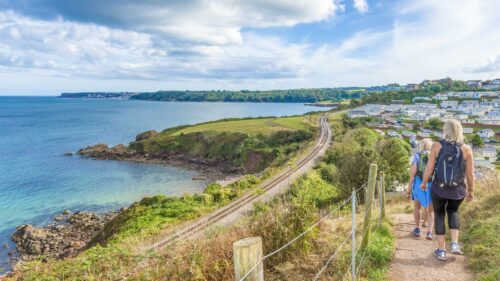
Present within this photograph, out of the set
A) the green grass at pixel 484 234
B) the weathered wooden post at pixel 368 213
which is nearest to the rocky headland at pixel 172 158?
the green grass at pixel 484 234

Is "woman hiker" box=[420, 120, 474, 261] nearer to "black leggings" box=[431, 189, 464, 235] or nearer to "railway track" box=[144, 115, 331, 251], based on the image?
"black leggings" box=[431, 189, 464, 235]

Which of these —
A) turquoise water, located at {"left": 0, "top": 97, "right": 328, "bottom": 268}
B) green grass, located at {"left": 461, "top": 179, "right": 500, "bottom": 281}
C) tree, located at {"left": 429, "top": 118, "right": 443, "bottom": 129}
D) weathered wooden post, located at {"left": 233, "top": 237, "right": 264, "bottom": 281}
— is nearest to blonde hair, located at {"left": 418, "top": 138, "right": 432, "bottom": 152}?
green grass, located at {"left": 461, "top": 179, "right": 500, "bottom": 281}

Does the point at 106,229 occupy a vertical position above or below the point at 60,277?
below

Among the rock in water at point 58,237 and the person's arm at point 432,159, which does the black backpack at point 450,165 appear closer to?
the person's arm at point 432,159

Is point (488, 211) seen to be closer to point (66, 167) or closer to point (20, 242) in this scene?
point (20, 242)

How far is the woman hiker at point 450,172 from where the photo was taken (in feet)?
17.1

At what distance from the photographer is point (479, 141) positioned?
215ft

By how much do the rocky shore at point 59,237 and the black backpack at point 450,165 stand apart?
21.3 meters

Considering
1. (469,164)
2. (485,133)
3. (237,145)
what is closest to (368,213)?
(469,164)

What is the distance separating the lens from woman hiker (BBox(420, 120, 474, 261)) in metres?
5.22

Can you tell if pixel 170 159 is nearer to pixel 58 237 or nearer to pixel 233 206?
pixel 58 237

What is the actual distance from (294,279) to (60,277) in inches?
211

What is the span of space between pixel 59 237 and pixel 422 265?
85.5 feet

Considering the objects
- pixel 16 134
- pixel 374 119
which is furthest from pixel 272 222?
pixel 16 134
